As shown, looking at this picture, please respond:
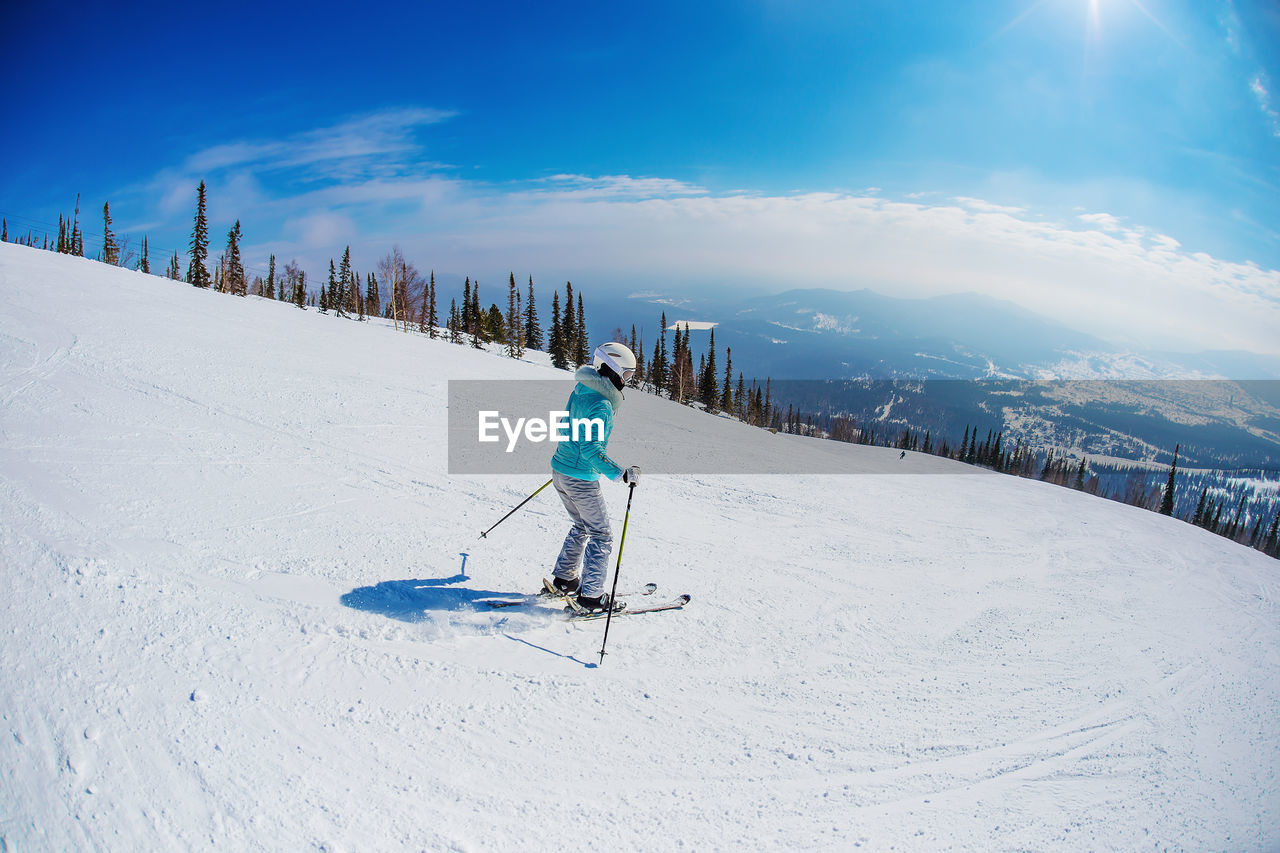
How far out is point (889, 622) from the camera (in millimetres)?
6082

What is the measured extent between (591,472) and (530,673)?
1842mm

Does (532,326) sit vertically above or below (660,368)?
above

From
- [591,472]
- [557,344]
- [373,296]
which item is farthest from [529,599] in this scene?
[373,296]

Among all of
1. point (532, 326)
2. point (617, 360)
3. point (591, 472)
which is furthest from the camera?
point (532, 326)

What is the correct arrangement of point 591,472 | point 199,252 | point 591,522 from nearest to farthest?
point 591,472
point 591,522
point 199,252

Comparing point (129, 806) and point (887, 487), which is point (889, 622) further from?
point (887, 487)

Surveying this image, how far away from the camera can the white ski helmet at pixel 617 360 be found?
5.11m

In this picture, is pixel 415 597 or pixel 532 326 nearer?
pixel 415 597

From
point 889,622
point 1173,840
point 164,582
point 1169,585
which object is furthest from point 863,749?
point 1169,585

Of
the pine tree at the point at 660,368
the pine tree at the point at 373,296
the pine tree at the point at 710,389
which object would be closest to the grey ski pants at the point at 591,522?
the pine tree at the point at 710,389

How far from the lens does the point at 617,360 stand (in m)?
5.12

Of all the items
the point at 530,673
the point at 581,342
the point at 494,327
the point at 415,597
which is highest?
the point at 494,327

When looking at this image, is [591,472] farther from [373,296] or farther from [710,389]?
[373,296]

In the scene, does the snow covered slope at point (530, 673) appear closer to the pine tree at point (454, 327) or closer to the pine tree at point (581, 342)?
the pine tree at point (454, 327)
